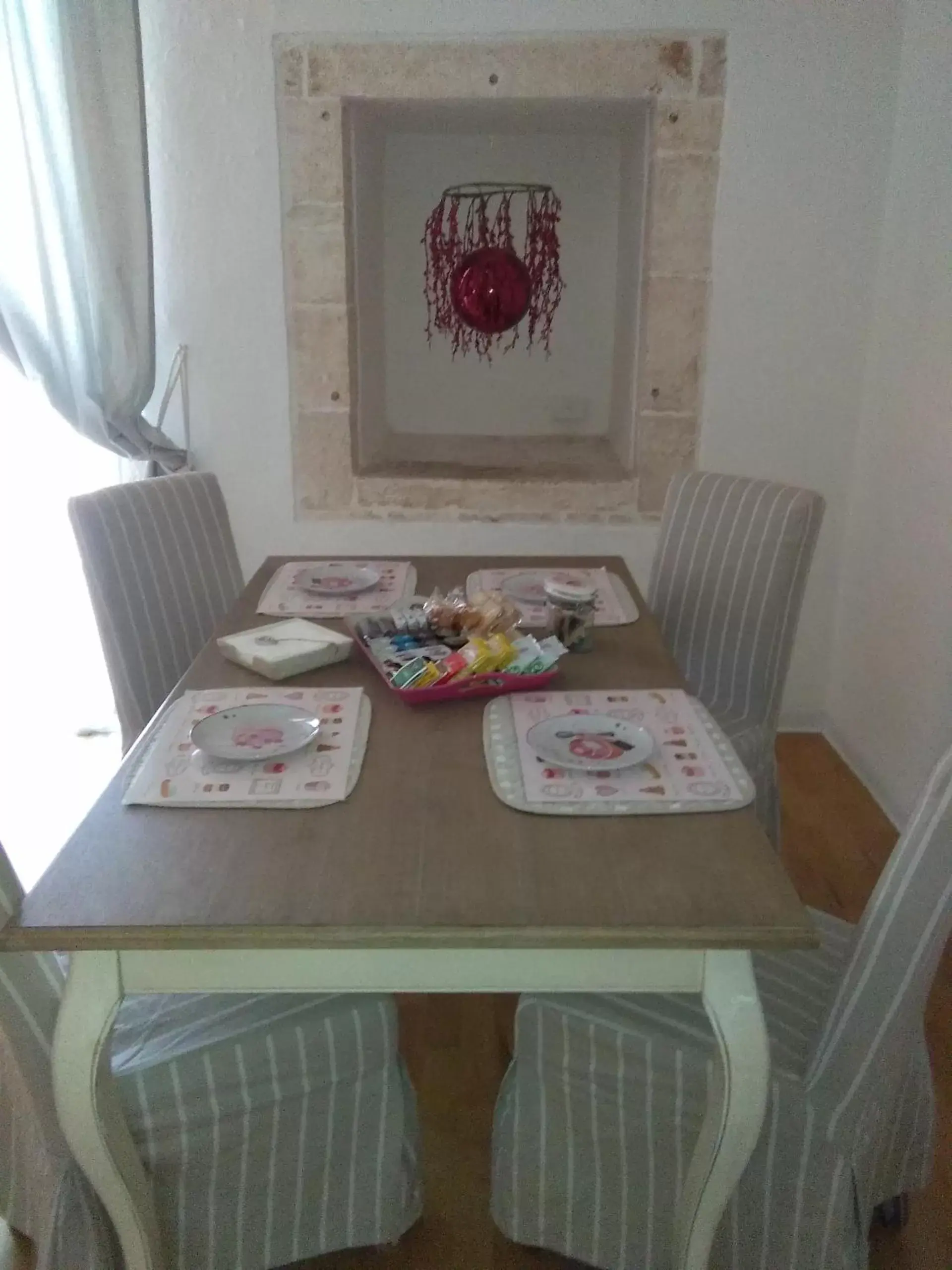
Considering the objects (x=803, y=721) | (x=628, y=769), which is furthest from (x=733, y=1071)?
(x=803, y=721)

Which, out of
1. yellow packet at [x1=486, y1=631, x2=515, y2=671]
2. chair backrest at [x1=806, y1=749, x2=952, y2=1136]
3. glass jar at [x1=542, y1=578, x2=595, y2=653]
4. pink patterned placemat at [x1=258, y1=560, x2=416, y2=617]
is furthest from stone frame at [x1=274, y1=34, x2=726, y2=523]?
chair backrest at [x1=806, y1=749, x2=952, y2=1136]

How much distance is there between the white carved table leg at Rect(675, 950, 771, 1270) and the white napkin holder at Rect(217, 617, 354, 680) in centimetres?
76

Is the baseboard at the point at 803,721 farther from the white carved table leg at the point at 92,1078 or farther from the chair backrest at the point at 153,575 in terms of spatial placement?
the white carved table leg at the point at 92,1078

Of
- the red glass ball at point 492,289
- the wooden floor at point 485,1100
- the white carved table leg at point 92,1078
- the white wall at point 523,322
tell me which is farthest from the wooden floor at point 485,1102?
the red glass ball at point 492,289

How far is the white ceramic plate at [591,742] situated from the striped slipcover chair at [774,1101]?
0.31 m

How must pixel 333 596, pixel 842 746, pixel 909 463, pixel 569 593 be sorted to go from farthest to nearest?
pixel 842 746 < pixel 909 463 < pixel 333 596 < pixel 569 593

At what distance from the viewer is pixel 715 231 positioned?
8.20ft

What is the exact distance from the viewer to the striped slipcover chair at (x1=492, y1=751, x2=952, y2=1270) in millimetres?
949

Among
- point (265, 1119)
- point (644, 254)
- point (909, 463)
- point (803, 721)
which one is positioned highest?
point (644, 254)

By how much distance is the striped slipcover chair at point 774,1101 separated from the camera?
949mm

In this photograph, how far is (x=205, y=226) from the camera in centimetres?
253

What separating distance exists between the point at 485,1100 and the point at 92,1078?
865mm

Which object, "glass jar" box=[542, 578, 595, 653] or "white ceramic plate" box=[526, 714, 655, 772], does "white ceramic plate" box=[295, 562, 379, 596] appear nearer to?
"glass jar" box=[542, 578, 595, 653]

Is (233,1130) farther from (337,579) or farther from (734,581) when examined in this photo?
(734,581)
